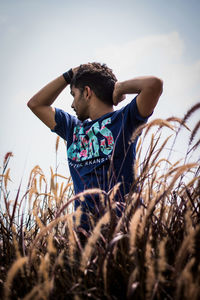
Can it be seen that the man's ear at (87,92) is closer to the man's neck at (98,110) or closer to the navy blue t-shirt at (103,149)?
the man's neck at (98,110)

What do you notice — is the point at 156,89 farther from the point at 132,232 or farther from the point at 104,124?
the point at 132,232

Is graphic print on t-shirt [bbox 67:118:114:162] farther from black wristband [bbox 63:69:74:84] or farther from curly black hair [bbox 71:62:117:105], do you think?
black wristband [bbox 63:69:74:84]

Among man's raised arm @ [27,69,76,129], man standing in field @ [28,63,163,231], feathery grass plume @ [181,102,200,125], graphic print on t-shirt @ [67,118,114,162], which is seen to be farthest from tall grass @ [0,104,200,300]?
man's raised arm @ [27,69,76,129]

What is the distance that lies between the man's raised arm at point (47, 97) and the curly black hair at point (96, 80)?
19 cm

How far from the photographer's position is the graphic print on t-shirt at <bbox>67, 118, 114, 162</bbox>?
1.58 m

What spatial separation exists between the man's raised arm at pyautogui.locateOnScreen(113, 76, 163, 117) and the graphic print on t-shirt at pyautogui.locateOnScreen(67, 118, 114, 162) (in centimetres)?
30

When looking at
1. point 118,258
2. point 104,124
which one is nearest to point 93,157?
point 104,124

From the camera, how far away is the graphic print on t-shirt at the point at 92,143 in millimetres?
1579

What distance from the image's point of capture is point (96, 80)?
6.61ft

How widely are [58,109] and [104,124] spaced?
0.69 m

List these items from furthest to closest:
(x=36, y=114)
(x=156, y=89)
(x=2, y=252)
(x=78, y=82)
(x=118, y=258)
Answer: (x=36, y=114)
(x=78, y=82)
(x=156, y=89)
(x=2, y=252)
(x=118, y=258)

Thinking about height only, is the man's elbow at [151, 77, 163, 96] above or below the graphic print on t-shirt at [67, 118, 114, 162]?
above

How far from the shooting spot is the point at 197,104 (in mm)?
Result: 1070

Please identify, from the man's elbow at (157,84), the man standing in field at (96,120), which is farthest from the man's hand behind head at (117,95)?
the man's elbow at (157,84)
